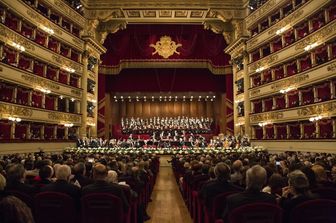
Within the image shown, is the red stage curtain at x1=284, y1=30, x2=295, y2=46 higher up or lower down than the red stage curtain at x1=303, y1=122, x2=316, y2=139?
higher up

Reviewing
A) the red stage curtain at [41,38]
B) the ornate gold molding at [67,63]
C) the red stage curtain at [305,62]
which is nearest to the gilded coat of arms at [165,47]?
the ornate gold molding at [67,63]

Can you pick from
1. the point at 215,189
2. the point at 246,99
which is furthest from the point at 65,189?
the point at 246,99

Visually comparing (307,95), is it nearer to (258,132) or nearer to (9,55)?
(258,132)

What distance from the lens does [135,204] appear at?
20.8ft

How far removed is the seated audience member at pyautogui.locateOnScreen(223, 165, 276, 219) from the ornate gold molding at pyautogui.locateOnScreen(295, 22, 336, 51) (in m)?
16.8

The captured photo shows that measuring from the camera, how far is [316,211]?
358cm

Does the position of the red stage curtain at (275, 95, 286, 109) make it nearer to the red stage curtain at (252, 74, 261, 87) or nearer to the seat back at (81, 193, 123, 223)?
the red stage curtain at (252, 74, 261, 87)

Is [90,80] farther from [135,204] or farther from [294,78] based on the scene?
[135,204]

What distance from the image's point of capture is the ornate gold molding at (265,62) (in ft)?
80.1

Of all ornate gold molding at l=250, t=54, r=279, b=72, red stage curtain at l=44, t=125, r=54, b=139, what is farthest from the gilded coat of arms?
red stage curtain at l=44, t=125, r=54, b=139

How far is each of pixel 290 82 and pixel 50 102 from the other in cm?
1696

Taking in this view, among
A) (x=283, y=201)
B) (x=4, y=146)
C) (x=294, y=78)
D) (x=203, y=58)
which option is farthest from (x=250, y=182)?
(x=203, y=58)

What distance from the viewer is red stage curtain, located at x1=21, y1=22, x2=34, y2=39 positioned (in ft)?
70.6

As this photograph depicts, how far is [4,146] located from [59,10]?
36.9ft
